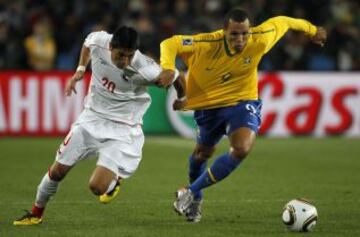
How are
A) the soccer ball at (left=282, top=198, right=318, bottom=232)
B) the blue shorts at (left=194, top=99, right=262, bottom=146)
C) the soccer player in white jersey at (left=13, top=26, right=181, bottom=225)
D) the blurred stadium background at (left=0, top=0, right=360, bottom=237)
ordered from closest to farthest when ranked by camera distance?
1. the soccer ball at (left=282, top=198, right=318, bottom=232)
2. the soccer player in white jersey at (left=13, top=26, right=181, bottom=225)
3. the blue shorts at (left=194, top=99, right=262, bottom=146)
4. the blurred stadium background at (left=0, top=0, right=360, bottom=237)

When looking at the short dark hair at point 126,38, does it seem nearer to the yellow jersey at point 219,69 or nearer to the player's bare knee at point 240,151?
the yellow jersey at point 219,69

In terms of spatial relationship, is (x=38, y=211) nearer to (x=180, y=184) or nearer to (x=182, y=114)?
(x=180, y=184)

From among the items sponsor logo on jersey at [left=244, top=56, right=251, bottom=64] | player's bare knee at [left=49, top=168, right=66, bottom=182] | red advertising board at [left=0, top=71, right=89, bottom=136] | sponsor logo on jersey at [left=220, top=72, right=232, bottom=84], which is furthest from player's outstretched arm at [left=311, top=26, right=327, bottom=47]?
red advertising board at [left=0, top=71, right=89, bottom=136]

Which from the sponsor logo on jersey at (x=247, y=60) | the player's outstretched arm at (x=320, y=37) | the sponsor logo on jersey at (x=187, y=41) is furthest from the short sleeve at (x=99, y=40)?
the player's outstretched arm at (x=320, y=37)

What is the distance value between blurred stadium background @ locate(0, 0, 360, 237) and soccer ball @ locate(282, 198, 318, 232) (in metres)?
1.93

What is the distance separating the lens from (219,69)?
8.77 metres

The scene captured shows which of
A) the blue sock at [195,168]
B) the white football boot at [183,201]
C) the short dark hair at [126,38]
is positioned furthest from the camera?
the blue sock at [195,168]

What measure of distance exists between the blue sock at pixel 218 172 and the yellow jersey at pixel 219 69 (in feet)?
2.31

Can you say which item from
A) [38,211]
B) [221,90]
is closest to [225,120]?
[221,90]

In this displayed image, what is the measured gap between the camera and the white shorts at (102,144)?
26.4 feet

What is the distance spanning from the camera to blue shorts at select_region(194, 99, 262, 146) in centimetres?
859

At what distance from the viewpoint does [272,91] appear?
17.2 metres

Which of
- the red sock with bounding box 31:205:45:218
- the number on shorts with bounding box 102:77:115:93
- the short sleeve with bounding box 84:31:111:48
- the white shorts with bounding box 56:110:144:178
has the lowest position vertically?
the red sock with bounding box 31:205:45:218

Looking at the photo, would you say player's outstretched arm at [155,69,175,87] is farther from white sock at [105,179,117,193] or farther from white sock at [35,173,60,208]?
white sock at [35,173,60,208]
